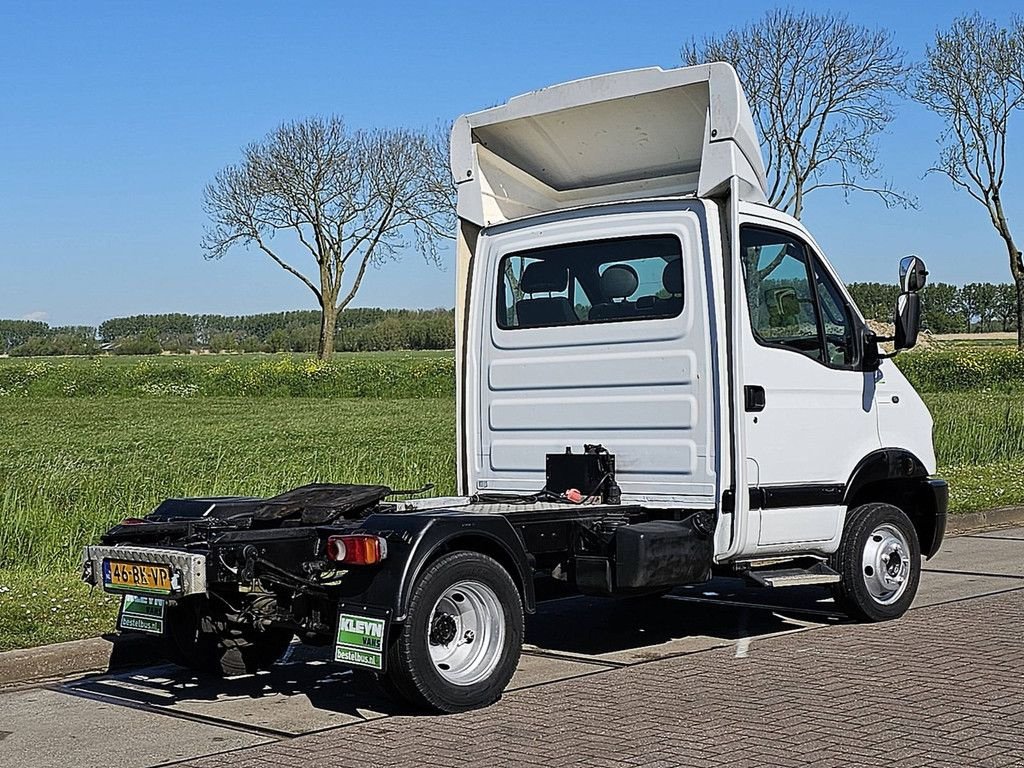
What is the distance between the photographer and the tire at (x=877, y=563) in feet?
28.1

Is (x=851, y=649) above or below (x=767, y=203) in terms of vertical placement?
below

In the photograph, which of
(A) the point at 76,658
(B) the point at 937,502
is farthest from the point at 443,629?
(B) the point at 937,502


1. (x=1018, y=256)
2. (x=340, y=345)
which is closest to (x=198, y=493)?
(x=1018, y=256)

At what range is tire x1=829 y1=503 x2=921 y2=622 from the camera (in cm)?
856

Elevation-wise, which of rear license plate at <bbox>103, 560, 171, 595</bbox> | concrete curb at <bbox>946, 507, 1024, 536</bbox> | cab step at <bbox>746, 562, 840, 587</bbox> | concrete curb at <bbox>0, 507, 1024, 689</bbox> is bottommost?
concrete curb at <bbox>0, 507, 1024, 689</bbox>

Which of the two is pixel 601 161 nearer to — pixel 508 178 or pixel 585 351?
pixel 508 178

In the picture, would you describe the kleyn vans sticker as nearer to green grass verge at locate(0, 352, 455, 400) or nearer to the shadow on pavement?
the shadow on pavement

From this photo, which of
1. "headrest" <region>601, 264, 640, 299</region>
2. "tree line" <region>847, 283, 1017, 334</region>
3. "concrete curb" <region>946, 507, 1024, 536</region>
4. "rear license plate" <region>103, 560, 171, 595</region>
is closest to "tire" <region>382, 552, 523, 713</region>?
"rear license plate" <region>103, 560, 171, 595</region>

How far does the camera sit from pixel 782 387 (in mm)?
8055

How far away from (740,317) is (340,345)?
276ft

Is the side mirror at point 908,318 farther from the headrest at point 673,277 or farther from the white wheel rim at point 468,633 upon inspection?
the white wheel rim at point 468,633

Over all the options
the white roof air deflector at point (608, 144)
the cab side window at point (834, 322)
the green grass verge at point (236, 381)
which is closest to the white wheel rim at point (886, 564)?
the cab side window at point (834, 322)

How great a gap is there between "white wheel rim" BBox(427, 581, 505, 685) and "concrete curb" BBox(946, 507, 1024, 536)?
804cm

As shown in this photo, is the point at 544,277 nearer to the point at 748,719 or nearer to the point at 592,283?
the point at 592,283
